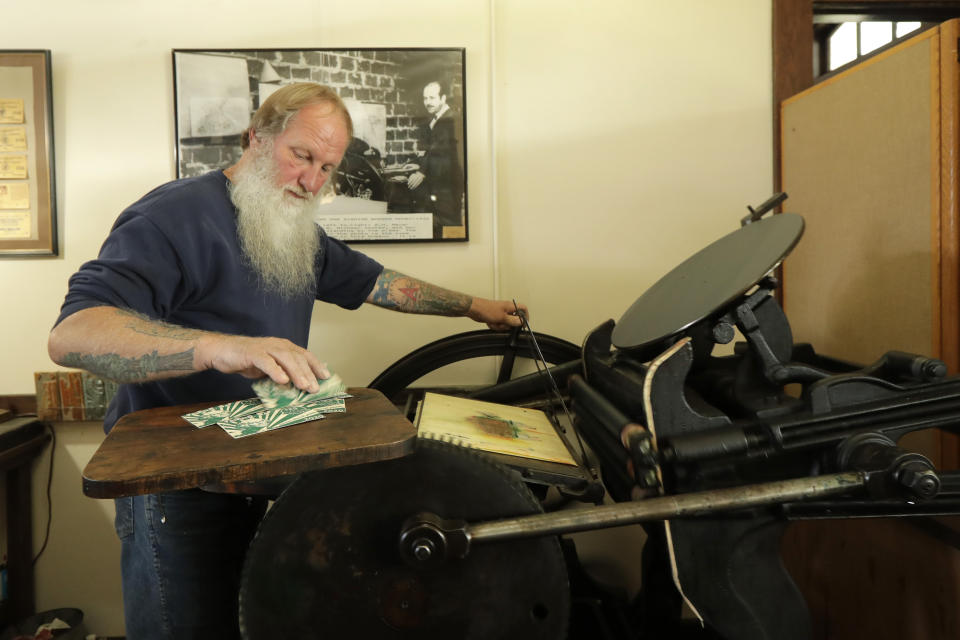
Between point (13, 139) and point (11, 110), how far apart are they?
0.33 ft

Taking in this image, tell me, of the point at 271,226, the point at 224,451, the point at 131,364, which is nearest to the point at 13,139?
the point at 271,226


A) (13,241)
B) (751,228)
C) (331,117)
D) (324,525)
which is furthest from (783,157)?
(13,241)

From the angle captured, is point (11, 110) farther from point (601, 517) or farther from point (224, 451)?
point (601, 517)

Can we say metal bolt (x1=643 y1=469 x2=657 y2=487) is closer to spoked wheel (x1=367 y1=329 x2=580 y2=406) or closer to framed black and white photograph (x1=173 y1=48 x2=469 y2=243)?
spoked wheel (x1=367 y1=329 x2=580 y2=406)

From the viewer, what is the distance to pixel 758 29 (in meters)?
2.28

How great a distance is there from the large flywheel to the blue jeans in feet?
1.21

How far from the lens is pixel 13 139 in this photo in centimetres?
218

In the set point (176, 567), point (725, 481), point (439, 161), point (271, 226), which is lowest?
point (176, 567)

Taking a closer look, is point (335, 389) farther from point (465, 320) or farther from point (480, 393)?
point (465, 320)

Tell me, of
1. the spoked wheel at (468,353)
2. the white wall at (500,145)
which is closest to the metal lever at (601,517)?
the spoked wheel at (468,353)

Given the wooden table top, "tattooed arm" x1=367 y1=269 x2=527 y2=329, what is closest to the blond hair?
"tattooed arm" x1=367 y1=269 x2=527 y2=329

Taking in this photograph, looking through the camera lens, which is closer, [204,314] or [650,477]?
[650,477]

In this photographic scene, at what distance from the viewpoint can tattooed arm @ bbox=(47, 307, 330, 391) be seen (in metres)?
1.10

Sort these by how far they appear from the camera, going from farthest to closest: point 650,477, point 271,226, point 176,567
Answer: point 271,226
point 176,567
point 650,477
